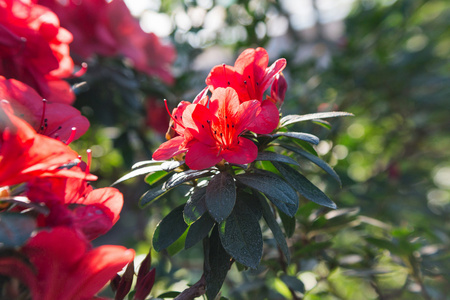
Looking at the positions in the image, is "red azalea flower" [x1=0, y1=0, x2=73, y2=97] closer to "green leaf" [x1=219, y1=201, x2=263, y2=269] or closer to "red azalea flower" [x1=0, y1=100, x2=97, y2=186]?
"red azalea flower" [x1=0, y1=100, x2=97, y2=186]

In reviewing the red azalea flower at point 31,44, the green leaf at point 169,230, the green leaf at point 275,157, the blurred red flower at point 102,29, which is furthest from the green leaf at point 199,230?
the blurred red flower at point 102,29

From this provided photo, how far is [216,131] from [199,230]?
160 mm

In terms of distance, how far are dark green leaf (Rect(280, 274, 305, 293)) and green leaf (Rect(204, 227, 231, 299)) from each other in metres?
0.26

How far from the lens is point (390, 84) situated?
7.42 ft

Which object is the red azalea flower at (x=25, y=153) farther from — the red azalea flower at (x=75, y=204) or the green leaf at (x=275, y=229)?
the green leaf at (x=275, y=229)

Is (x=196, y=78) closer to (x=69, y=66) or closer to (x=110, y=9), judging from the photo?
(x=110, y=9)

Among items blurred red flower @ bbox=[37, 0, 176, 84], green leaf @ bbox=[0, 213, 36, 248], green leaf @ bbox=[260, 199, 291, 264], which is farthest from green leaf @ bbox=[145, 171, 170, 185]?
blurred red flower @ bbox=[37, 0, 176, 84]

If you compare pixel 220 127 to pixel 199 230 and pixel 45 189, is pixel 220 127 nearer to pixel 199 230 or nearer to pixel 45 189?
pixel 199 230

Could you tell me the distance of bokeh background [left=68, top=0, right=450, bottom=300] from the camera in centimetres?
116

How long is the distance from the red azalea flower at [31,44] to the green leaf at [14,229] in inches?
16.0

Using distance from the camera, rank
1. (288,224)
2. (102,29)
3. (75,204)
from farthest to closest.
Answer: (102,29) < (288,224) < (75,204)

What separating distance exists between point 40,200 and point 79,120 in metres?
0.20

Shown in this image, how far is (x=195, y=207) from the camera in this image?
23.7 inches

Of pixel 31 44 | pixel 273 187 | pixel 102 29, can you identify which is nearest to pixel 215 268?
pixel 273 187
